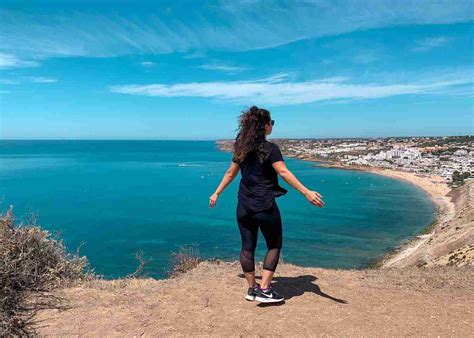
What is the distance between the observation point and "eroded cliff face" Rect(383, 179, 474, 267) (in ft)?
48.5

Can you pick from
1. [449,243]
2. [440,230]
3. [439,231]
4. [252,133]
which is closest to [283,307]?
[252,133]

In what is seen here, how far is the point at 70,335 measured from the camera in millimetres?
4422

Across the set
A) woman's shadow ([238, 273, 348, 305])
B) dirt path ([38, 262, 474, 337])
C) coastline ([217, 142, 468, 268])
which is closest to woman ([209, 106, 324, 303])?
coastline ([217, 142, 468, 268])

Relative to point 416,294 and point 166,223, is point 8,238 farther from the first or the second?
point 166,223

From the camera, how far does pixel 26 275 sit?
5.73 metres

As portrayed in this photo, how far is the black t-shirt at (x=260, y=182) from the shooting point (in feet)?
14.9

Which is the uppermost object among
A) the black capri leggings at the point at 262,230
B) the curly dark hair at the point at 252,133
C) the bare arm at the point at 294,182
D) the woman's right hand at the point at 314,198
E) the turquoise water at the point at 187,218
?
the curly dark hair at the point at 252,133

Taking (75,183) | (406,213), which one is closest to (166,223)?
(406,213)

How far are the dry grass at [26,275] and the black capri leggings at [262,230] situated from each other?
2.60 m

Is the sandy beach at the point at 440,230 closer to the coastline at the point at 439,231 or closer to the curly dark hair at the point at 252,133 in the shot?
the coastline at the point at 439,231

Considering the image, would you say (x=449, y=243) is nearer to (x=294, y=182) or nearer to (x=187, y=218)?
(x=294, y=182)

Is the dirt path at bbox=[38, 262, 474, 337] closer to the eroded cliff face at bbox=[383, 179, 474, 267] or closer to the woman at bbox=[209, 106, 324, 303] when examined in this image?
the woman at bbox=[209, 106, 324, 303]

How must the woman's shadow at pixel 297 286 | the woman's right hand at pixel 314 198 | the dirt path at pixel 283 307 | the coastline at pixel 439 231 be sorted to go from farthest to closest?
the coastline at pixel 439 231 < the woman's shadow at pixel 297 286 < the dirt path at pixel 283 307 < the woman's right hand at pixel 314 198

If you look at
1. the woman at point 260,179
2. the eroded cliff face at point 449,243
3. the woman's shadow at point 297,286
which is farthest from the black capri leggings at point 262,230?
the eroded cliff face at point 449,243
